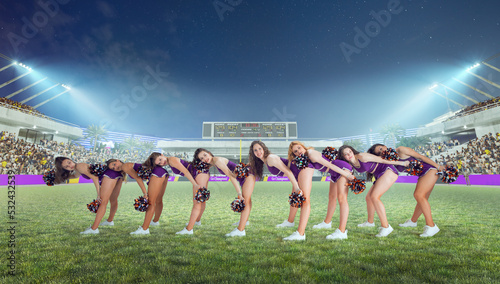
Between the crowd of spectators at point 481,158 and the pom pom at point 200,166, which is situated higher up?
the crowd of spectators at point 481,158

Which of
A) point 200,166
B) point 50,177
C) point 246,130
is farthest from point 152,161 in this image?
point 246,130

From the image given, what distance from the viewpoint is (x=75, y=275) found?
264 centimetres

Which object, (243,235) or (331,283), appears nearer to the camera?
(331,283)

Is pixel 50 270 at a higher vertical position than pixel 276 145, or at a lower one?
lower

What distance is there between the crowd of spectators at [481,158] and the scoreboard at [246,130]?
19.1 meters

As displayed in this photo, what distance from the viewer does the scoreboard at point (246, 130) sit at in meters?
33.9

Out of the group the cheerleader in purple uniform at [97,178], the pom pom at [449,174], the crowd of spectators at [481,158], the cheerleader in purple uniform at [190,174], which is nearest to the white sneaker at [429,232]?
the pom pom at [449,174]

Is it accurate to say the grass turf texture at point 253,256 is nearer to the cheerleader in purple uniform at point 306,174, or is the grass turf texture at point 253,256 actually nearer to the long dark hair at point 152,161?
the cheerleader in purple uniform at point 306,174

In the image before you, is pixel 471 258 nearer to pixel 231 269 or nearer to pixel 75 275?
pixel 231 269

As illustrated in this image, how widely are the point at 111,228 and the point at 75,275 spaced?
9.95 ft

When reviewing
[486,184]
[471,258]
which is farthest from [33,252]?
[486,184]

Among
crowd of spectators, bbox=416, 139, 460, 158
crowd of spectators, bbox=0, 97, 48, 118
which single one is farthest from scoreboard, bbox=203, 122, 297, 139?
crowd of spectators, bbox=0, 97, 48, 118

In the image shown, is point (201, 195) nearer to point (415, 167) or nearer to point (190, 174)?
point (190, 174)

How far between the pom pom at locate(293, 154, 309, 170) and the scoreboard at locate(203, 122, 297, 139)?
29.0 meters
